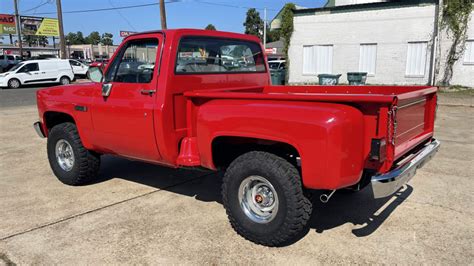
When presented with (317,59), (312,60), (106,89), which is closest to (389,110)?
(106,89)

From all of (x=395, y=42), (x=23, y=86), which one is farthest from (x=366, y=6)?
(x=23, y=86)

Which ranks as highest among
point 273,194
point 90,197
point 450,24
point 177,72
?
point 450,24

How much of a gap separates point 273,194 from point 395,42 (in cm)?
1818

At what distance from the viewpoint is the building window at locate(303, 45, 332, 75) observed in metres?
21.9

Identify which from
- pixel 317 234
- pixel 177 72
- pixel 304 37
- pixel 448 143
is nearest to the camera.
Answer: pixel 317 234

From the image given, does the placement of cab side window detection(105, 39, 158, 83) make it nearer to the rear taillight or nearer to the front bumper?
the rear taillight

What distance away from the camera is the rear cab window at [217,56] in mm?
4277

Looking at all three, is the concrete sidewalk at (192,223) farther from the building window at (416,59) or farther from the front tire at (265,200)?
the building window at (416,59)

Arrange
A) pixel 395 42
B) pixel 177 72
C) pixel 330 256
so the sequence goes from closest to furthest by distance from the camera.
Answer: pixel 330 256, pixel 177 72, pixel 395 42

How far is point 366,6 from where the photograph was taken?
65.4ft

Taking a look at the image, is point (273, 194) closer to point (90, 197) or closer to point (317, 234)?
point (317, 234)

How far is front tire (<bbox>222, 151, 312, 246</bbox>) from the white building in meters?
17.5

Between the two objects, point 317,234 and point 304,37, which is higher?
point 304,37

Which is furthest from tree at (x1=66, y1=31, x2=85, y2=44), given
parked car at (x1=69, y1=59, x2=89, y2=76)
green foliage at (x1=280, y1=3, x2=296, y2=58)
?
green foliage at (x1=280, y1=3, x2=296, y2=58)
